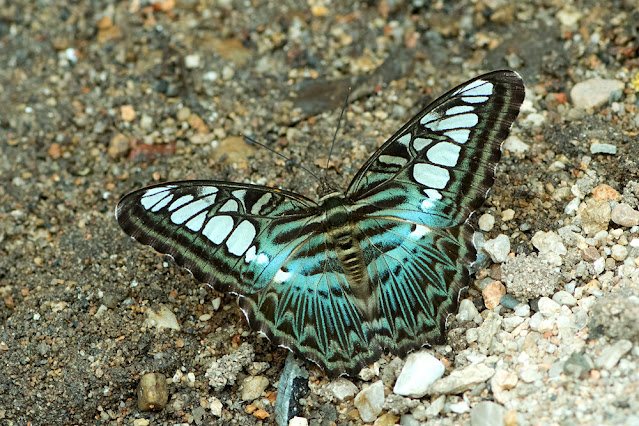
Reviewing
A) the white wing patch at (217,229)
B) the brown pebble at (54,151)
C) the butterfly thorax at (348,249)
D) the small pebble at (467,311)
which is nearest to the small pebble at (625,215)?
the small pebble at (467,311)

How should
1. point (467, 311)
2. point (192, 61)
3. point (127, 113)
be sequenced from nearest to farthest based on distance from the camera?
point (467, 311) < point (127, 113) < point (192, 61)

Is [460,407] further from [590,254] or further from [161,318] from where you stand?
[161,318]

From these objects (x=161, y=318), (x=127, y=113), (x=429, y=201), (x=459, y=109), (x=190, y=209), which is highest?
(x=459, y=109)

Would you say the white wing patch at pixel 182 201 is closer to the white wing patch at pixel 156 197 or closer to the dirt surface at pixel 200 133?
the white wing patch at pixel 156 197

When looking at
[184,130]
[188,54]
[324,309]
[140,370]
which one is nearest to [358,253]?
[324,309]

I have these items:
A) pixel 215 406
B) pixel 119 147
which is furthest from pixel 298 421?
pixel 119 147

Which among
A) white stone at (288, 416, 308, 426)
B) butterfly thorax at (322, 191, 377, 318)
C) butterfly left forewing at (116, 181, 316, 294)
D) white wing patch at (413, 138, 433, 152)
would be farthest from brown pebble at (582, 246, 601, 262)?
white stone at (288, 416, 308, 426)
